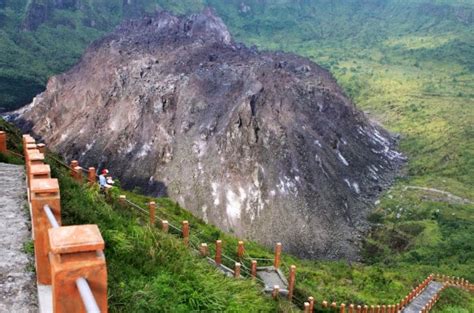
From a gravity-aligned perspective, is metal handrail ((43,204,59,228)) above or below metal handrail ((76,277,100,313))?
above

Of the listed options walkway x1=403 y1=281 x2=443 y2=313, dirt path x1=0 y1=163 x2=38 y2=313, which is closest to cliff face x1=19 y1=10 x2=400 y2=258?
walkway x1=403 y1=281 x2=443 y2=313

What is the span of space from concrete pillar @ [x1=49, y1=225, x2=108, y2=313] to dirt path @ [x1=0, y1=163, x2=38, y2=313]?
253cm

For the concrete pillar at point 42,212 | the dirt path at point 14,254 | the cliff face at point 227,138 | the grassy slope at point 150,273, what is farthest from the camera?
the cliff face at point 227,138

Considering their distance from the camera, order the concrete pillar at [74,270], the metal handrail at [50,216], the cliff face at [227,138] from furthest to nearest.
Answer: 1. the cliff face at [227,138]
2. the metal handrail at [50,216]
3. the concrete pillar at [74,270]

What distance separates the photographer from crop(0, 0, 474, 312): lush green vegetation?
34.4 meters

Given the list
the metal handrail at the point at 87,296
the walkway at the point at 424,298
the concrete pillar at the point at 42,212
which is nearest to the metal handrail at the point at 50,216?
the concrete pillar at the point at 42,212

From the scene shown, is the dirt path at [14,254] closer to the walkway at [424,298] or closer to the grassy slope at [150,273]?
the grassy slope at [150,273]

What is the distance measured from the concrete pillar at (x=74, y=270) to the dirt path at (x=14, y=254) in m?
2.53

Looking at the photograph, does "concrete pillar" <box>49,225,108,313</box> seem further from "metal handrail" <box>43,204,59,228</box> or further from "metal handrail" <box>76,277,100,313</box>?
"metal handrail" <box>43,204,59,228</box>

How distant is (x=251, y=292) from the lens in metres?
11.9

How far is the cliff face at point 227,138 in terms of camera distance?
1797 inches

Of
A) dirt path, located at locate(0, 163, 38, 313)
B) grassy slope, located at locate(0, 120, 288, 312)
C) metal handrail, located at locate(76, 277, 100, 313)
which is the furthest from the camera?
grassy slope, located at locate(0, 120, 288, 312)

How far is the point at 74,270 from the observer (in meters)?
5.00

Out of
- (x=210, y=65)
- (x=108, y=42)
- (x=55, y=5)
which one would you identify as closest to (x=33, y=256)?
(x=210, y=65)
